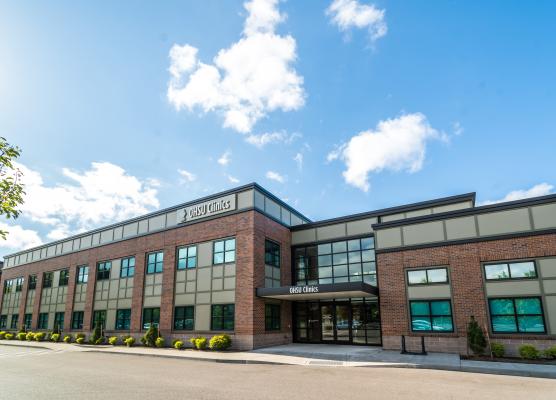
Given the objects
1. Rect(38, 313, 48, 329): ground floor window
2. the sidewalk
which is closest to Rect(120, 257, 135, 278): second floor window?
the sidewalk

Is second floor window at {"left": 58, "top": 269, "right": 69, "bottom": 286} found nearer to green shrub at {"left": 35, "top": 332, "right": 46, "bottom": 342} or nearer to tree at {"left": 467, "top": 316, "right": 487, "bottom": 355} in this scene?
green shrub at {"left": 35, "top": 332, "right": 46, "bottom": 342}

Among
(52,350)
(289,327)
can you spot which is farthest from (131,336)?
(289,327)

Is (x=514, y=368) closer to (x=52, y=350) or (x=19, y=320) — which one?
(x=52, y=350)

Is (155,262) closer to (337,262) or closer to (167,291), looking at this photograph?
(167,291)

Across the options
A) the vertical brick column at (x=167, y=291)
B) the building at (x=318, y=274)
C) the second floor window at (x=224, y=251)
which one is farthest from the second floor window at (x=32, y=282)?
the second floor window at (x=224, y=251)

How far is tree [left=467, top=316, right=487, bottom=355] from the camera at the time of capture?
1533cm

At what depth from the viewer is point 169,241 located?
25.3 meters

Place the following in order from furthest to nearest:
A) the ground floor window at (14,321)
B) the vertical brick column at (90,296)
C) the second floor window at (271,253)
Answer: the ground floor window at (14,321)
the vertical brick column at (90,296)
the second floor window at (271,253)

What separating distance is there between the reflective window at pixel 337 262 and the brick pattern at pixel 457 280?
273 centimetres

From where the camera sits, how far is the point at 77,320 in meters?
30.4

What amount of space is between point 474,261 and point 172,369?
536 inches

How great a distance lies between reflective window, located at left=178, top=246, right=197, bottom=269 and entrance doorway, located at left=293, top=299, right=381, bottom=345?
708 cm

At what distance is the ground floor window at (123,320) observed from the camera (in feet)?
86.2

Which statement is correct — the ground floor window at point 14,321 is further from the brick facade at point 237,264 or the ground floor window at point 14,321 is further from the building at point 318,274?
the brick facade at point 237,264
